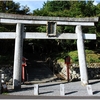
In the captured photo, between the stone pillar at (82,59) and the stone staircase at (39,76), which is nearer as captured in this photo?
the stone pillar at (82,59)

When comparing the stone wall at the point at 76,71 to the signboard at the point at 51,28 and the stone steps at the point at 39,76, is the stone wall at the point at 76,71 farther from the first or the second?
the signboard at the point at 51,28

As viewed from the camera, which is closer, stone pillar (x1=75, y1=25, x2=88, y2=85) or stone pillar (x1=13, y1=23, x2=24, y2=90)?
stone pillar (x1=13, y1=23, x2=24, y2=90)

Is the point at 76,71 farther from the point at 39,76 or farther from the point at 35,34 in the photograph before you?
the point at 35,34

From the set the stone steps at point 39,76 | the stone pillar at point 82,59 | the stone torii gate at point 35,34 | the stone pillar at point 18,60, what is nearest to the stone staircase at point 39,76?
the stone steps at point 39,76

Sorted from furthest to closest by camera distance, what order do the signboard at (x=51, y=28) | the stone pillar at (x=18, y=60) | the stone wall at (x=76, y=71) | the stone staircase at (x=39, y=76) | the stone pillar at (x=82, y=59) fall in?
the stone wall at (x=76, y=71)
the stone staircase at (x=39, y=76)
the signboard at (x=51, y=28)
the stone pillar at (x=82, y=59)
the stone pillar at (x=18, y=60)

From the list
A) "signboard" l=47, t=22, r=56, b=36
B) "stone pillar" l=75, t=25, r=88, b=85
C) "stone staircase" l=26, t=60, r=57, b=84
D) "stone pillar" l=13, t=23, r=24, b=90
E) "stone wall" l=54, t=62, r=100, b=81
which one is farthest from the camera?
"stone wall" l=54, t=62, r=100, b=81

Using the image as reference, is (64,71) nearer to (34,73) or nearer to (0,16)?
(34,73)

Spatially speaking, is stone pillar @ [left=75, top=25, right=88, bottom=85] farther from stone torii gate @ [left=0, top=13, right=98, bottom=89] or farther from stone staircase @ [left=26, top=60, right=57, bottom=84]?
stone staircase @ [left=26, top=60, right=57, bottom=84]

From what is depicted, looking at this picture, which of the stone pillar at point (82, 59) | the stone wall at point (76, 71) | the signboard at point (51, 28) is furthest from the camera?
the stone wall at point (76, 71)

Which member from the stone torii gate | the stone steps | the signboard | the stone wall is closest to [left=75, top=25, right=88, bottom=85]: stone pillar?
the stone torii gate

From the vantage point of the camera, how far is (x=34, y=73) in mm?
21312

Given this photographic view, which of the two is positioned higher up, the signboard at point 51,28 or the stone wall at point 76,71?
the signboard at point 51,28

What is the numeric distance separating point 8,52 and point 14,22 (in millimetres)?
12001

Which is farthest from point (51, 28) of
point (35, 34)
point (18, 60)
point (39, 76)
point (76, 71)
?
point (39, 76)
